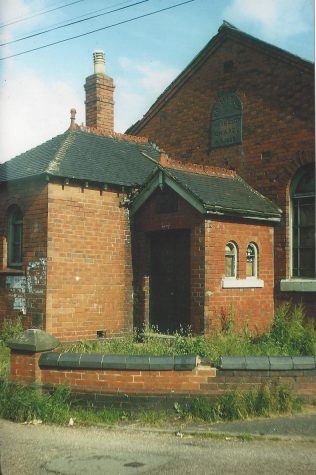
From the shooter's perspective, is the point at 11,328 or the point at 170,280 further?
the point at 170,280

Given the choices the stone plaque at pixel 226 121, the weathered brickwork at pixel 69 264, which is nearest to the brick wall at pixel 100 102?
the stone plaque at pixel 226 121

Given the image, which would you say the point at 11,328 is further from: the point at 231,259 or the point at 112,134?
the point at 112,134

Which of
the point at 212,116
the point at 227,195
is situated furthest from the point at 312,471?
the point at 212,116

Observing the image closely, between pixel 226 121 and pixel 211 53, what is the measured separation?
210 cm

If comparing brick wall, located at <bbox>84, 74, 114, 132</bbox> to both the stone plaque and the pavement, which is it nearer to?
the stone plaque

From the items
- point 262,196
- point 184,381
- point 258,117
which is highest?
point 258,117

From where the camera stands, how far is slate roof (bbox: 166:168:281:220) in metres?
11.7

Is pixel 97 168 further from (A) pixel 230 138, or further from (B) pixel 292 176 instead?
(B) pixel 292 176

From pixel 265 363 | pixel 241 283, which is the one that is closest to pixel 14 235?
pixel 241 283

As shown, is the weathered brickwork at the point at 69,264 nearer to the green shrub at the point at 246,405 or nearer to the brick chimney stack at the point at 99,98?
the brick chimney stack at the point at 99,98

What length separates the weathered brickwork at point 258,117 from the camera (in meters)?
12.6

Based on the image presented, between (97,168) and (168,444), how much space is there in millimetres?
8330

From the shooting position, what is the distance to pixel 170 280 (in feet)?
42.0

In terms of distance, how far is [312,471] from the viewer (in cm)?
536
